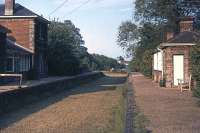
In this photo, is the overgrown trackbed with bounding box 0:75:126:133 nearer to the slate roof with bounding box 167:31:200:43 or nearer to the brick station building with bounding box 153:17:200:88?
the brick station building with bounding box 153:17:200:88

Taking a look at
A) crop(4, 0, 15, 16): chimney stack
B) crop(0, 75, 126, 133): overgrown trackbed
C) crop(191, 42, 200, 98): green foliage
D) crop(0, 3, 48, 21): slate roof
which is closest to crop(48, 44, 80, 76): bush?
crop(0, 3, 48, 21): slate roof

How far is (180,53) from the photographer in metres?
38.1

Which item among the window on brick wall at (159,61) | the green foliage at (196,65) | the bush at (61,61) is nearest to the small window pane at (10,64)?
the window on brick wall at (159,61)

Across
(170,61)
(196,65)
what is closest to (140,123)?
(196,65)

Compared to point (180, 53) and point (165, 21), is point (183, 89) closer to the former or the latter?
point (180, 53)

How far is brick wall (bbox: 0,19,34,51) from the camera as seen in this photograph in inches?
2071

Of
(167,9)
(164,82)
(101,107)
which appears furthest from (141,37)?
(101,107)

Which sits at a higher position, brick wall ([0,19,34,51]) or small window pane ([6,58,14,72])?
brick wall ([0,19,34,51])

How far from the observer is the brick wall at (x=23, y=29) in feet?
173

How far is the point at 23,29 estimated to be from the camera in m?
52.9

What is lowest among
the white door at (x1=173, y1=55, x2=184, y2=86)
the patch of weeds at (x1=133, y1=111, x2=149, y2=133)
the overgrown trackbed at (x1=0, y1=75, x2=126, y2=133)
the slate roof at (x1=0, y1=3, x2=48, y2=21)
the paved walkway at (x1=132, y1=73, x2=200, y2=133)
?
the overgrown trackbed at (x1=0, y1=75, x2=126, y2=133)

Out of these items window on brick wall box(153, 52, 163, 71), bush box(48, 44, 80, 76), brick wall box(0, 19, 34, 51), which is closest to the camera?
window on brick wall box(153, 52, 163, 71)

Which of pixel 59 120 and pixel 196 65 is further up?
pixel 196 65

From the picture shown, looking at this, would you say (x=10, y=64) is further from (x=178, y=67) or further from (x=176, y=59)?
(x=178, y=67)
